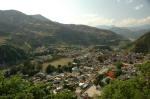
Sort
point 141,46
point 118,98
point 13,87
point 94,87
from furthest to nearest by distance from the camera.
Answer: point 141,46
point 94,87
point 118,98
point 13,87

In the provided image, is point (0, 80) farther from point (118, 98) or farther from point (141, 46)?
point (141, 46)

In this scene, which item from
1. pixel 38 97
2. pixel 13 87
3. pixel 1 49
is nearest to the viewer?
pixel 13 87

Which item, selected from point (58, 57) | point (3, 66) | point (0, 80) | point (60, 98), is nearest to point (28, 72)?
point (3, 66)

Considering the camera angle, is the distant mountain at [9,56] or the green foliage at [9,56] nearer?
the distant mountain at [9,56]

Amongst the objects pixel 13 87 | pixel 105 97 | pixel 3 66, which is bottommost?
pixel 3 66

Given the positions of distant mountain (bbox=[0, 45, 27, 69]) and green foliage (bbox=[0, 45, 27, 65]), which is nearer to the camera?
distant mountain (bbox=[0, 45, 27, 69])

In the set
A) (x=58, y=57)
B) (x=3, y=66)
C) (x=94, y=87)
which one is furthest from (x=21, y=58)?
(x=94, y=87)

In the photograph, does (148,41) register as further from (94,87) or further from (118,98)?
(118,98)

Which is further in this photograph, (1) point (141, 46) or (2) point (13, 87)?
(1) point (141, 46)

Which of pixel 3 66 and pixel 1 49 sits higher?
pixel 1 49
